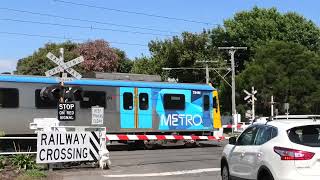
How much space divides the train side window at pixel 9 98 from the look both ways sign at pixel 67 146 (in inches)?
251

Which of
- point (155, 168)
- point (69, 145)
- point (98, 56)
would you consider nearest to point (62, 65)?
point (69, 145)

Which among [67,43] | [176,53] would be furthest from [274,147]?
[67,43]

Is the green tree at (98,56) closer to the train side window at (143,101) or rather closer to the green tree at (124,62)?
the green tree at (124,62)

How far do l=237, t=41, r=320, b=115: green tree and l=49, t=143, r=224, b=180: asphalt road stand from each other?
114 feet

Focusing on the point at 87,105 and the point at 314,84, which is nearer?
the point at 87,105

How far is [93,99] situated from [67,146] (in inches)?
310

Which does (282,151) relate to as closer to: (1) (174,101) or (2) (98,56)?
(1) (174,101)

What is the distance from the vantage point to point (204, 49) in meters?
62.6

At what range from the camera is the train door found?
25.6 m

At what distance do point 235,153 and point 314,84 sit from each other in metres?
48.1

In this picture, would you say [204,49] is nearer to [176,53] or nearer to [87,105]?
[176,53]

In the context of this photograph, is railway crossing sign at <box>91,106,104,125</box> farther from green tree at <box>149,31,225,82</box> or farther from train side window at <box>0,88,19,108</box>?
green tree at <box>149,31,225,82</box>

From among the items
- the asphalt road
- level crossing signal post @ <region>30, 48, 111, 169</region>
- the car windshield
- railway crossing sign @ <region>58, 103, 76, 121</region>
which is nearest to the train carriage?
the asphalt road

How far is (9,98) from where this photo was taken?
22.9 m
